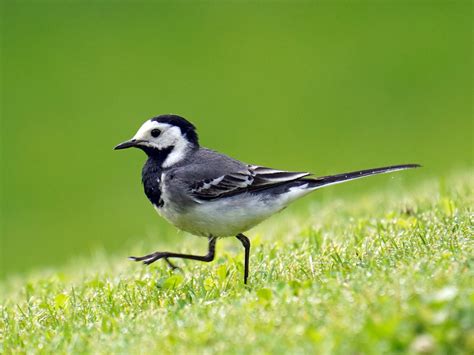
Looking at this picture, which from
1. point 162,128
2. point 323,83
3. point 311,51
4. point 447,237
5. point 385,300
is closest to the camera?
point 385,300

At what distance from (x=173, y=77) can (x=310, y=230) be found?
22720 millimetres

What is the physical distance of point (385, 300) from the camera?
5.65 metres

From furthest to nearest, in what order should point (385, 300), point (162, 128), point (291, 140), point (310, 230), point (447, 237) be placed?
point (291, 140) → point (310, 230) → point (162, 128) → point (447, 237) → point (385, 300)

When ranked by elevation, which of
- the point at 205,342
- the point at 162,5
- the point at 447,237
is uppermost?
the point at 162,5

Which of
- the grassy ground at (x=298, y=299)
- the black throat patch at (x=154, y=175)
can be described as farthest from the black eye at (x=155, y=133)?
the grassy ground at (x=298, y=299)

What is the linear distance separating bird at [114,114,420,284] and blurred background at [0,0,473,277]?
45.8ft

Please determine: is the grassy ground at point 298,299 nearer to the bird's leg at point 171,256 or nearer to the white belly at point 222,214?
the bird's leg at point 171,256

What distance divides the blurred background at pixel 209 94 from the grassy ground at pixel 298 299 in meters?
13.6

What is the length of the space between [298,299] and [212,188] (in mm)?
2196

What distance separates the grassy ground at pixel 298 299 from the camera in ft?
17.5

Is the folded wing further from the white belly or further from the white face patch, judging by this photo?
the white face patch

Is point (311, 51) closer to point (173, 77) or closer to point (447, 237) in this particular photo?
point (173, 77)

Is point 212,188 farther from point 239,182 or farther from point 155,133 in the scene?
point 155,133

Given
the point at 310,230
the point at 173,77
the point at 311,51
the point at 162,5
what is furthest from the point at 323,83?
the point at 310,230
